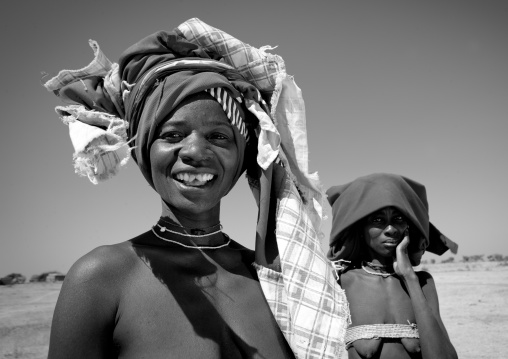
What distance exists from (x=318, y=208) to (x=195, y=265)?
71cm

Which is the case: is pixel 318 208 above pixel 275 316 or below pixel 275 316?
above

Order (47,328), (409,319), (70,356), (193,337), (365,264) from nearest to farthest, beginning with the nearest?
(70,356) < (193,337) < (409,319) < (365,264) < (47,328)

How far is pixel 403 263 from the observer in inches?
152

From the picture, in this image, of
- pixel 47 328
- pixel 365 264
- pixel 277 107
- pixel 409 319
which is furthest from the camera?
pixel 47 328

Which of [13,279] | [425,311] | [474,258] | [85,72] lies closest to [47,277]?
[13,279]

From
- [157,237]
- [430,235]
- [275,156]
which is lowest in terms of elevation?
[430,235]

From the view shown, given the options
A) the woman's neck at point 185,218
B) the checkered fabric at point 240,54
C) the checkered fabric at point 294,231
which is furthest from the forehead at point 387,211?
the woman's neck at point 185,218

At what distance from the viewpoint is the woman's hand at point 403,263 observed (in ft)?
12.5

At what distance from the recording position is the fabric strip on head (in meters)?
3.92

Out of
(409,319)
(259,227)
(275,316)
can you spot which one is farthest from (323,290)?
(409,319)

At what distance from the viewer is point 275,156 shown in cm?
197

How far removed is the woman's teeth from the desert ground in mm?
7956

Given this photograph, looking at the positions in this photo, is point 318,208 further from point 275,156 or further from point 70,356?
point 70,356

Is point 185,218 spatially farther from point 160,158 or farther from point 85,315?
point 85,315
